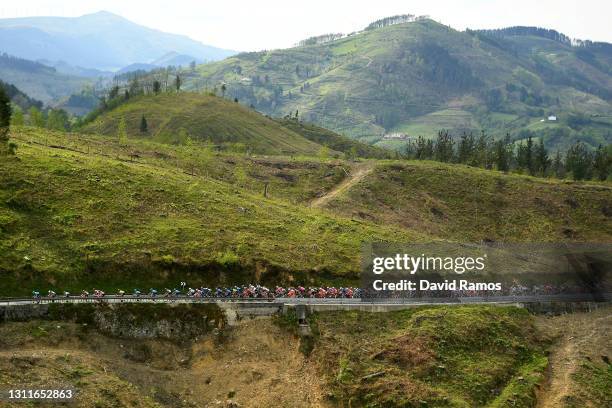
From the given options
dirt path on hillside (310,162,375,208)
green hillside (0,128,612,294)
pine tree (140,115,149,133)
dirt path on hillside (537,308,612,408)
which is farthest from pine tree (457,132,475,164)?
dirt path on hillside (537,308,612,408)

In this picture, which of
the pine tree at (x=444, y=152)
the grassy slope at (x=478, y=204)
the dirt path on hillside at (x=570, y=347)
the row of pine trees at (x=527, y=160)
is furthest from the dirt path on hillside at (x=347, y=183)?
the dirt path on hillside at (x=570, y=347)

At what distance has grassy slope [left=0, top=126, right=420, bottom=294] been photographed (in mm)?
66625

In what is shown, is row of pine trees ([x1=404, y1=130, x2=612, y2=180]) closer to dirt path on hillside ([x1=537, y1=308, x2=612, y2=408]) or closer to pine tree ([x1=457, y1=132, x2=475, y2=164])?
pine tree ([x1=457, y1=132, x2=475, y2=164])

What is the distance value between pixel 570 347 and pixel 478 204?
69.6 metres

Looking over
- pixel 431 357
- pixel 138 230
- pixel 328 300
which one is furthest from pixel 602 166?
pixel 138 230

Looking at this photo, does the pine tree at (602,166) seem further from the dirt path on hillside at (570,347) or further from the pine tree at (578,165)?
the dirt path on hillside at (570,347)

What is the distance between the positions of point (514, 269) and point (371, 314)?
28.5 meters

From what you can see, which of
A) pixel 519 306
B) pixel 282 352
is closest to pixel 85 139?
pixel 282 352

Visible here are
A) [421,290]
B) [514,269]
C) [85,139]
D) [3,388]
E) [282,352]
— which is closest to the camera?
[3,388]

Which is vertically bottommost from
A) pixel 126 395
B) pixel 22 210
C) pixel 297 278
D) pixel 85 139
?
pixel 126 395

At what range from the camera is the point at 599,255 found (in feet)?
285

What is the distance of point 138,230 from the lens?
75.4m

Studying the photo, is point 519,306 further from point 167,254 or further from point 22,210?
point 22,210

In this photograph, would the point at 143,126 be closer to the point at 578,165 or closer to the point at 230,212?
the point at 230,212
